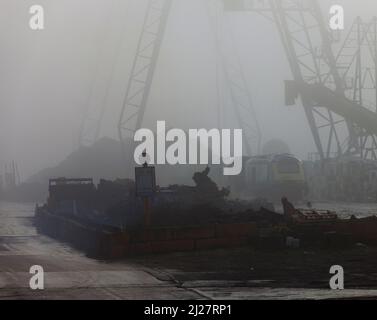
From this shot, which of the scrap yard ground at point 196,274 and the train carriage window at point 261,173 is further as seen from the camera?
the train carriage window at point 261,173

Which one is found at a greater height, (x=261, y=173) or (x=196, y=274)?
(x=261, y=173)

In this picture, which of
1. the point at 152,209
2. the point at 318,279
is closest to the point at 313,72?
the point at 152,209

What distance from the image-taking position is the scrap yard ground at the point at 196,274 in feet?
35.7

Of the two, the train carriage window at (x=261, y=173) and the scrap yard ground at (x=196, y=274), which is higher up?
the train carriage window at (x=261, y=173)

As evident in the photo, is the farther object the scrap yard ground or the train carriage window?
the train carriage window

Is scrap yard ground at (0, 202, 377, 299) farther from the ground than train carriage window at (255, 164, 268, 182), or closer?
closer

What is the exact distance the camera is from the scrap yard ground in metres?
10.9

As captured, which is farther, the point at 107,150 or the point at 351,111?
the point at 107,150

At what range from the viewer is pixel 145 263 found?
14.6 metres

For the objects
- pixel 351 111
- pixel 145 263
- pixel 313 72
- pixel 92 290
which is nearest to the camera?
pixel 92 290

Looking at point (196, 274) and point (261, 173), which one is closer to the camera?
point (196, 274)

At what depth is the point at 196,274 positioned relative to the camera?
42.4 ft
